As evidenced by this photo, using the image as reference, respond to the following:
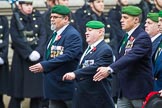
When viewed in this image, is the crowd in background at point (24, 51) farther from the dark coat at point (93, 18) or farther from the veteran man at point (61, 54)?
the veteran man at point (61, 54)

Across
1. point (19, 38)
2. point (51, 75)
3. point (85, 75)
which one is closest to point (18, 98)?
point (19, 38)

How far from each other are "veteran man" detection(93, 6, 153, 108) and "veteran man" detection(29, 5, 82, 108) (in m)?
0.63

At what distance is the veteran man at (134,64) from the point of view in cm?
720

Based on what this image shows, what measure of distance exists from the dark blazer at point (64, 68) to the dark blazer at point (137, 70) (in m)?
0.64

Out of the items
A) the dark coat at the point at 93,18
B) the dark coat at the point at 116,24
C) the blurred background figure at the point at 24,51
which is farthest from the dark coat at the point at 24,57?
the dark coat at the point at 116,24

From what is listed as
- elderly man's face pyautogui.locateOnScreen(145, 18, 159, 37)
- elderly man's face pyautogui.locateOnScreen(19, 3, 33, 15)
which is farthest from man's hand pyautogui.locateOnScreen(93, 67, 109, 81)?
elderly man's face pyautogui.locateOnScreen(19, 3, 33, 15)

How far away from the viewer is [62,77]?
7895 millimetres

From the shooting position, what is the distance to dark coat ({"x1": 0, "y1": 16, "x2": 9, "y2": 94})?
33.4 feet

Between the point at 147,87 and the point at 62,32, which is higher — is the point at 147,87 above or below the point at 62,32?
below

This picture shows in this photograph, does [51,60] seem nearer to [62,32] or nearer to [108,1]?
[62,32]

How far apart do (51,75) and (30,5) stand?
105 inches

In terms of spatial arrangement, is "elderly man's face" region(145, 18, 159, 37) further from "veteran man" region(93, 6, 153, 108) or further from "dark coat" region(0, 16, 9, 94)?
"dark coat" region(0, 16, 9, 94)

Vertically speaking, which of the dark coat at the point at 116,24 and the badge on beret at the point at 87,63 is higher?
the badge on beret at the point at 87,63

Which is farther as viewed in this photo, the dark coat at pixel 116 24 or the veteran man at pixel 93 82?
the dark coat at pixel 116 24
